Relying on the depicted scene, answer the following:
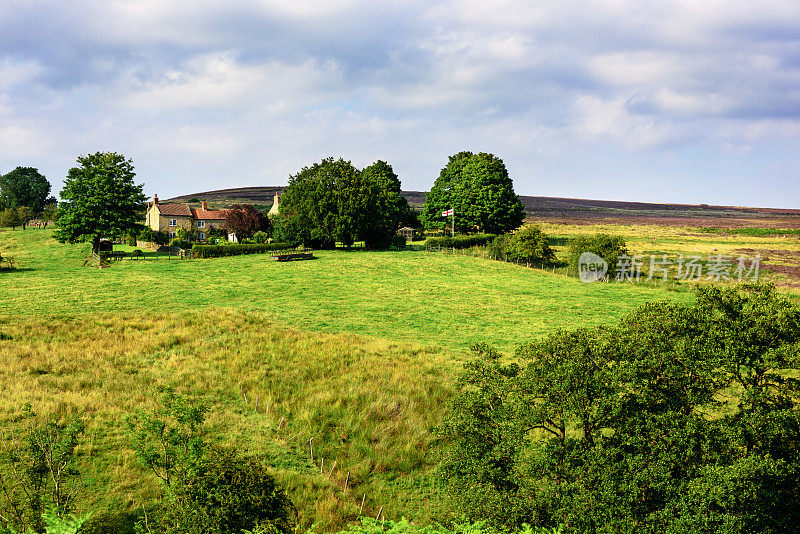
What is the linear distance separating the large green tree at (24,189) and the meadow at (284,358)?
347 ft

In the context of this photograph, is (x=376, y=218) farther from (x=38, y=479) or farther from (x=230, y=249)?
(x=38, y=479)

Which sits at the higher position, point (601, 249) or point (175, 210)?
point (175, 210)

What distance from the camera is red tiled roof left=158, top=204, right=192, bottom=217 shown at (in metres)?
95.0

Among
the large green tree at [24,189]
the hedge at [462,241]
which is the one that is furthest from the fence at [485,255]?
→ the large green tree at [24,189]

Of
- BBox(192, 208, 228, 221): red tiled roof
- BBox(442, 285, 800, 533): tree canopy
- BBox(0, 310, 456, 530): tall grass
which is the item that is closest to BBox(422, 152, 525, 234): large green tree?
BBox(192, 208, 228, 221): red tiled roof

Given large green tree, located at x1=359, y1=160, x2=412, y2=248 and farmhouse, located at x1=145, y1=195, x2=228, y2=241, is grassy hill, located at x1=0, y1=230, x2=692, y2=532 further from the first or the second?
farmhouse, located at x1=145, y1=195, x2=228, y2=241

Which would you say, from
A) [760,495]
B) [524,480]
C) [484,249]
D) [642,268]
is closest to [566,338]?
[524,480]

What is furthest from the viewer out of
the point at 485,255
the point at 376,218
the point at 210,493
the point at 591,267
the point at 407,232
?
the point at 407,232

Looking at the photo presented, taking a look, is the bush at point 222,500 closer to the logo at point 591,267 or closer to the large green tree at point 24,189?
the logo at point 591,267

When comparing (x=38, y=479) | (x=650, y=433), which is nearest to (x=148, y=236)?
(x=38, y=479)

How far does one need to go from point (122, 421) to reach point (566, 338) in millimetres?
17232

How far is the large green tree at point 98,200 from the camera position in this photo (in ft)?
192

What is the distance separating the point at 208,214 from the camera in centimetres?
9931

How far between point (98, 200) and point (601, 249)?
6291 centimetres
